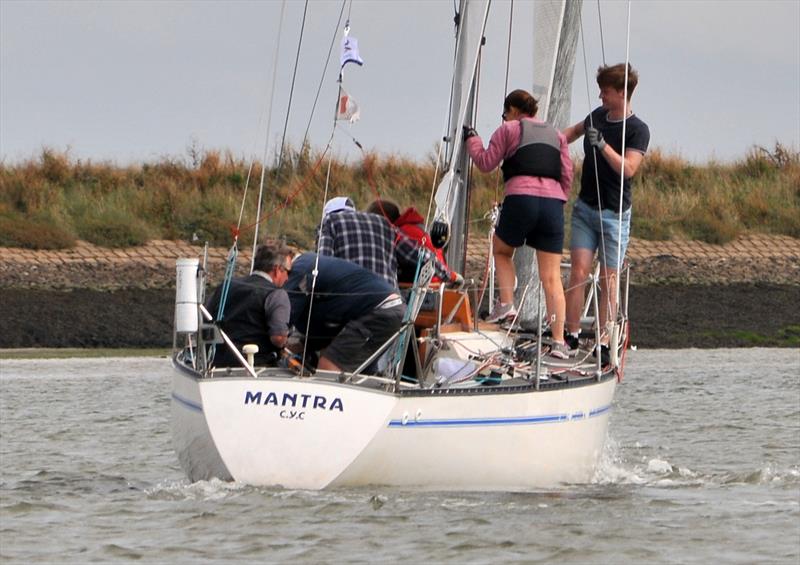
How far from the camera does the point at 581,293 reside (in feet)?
41.0

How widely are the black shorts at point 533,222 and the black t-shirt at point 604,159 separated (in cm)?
75

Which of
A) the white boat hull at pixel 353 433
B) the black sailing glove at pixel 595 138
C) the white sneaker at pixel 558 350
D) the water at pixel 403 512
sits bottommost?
the water at pixel 403 512

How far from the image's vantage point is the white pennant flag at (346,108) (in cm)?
1060

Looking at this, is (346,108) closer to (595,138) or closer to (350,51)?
(350,51)

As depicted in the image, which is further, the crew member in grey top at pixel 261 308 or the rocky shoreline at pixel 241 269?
the rocky shoreline at pixel 241 269

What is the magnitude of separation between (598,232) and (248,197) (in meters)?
Result: 20.0

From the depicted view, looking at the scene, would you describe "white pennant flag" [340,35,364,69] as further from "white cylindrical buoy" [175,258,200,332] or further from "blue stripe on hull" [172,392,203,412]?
"blue stripe on hull" [172,392,203,412]

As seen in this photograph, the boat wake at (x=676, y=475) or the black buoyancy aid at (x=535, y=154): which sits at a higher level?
the black buoyancy aid at (x=535, y=154)

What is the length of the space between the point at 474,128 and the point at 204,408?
12.9ft

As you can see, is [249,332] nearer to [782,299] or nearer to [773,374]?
[773,374]

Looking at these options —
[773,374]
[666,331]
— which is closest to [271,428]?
[773,374]

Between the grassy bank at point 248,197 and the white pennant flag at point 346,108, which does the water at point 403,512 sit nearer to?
the white pennant flag at point 346,108

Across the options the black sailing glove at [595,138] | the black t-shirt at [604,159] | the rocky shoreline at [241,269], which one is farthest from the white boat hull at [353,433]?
the rocky shoreline at [241,269]

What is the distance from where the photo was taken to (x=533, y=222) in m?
11.5
